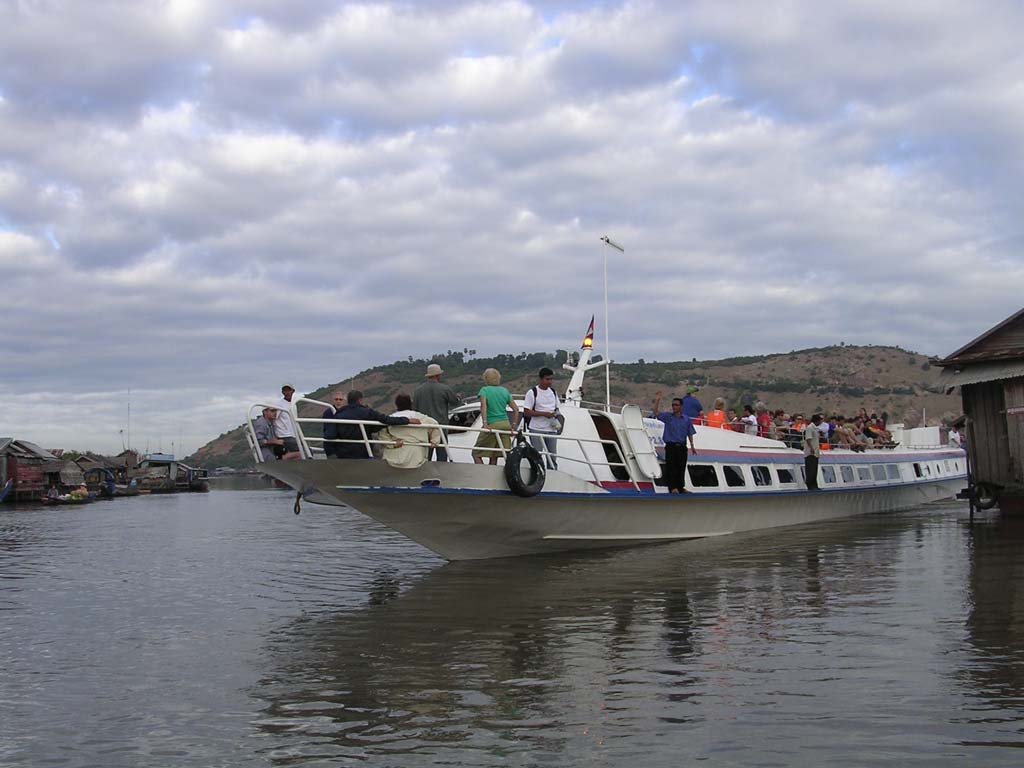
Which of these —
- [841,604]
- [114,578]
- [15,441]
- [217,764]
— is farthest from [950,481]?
[15,441]

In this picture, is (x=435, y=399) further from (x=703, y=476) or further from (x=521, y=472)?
(x=703, y=476)

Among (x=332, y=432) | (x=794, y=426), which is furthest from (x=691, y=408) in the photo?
(x=332, y=432)

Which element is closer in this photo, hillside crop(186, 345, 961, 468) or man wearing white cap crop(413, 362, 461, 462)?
man wearing white cap crop(413, 362, 461, 462)

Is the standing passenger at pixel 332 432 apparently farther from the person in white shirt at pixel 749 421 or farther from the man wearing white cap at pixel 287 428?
the person in white shirt at pixel 749 421

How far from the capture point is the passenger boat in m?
14.2

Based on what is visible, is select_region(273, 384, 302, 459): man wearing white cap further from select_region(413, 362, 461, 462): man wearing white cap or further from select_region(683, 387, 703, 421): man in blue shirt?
select_region(683, 387, 703, 421): man in blue shirt

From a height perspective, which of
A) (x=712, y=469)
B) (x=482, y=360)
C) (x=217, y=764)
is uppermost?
(x=482, y=360)

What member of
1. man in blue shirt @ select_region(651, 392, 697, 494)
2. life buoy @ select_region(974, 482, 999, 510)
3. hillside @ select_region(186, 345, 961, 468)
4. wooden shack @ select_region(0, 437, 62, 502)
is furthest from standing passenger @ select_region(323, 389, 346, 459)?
hillside @ select_region(186, 345, 961, 468)

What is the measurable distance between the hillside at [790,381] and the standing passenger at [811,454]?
305ft

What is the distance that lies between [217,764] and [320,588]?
7929mm

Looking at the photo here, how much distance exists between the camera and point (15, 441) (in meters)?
67.1

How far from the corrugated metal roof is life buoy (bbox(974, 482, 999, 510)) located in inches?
90.0

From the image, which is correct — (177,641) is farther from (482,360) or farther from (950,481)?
(482,360)

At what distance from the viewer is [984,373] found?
2041 cm
